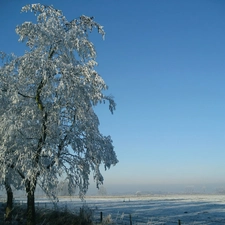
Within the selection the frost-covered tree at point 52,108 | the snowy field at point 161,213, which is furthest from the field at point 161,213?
the frost-covered tree at point 52,108

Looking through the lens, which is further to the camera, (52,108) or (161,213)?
(161,213)

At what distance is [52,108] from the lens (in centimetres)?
1387

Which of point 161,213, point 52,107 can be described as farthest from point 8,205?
point 161,213

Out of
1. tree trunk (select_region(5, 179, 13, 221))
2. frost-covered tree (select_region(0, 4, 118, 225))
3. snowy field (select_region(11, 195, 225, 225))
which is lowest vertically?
snowy field (select_region(11, 195, 225, 225))

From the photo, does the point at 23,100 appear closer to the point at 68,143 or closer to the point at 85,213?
the point at 68,143

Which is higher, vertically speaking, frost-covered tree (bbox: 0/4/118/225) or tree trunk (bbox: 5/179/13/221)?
frost-covered tree (bbox: 0/4/118/225)

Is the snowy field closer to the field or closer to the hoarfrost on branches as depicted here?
the field

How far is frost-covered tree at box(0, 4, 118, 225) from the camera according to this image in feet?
42.9

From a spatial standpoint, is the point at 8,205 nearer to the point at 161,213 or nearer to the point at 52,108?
the point at 52,108

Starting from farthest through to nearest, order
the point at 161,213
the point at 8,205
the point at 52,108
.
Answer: the point at 161,213
the point at 8,205
the point at 52,108

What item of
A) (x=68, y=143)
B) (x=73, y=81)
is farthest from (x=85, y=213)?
(x=73, y=81)

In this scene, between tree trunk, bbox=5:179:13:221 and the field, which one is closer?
tree trunk, bbox=5:179:13:221

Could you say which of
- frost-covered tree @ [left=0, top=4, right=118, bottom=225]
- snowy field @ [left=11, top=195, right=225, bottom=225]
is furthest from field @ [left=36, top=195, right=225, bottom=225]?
frost-covered tree @ [left=0, top=4, right=118, bottom=225]

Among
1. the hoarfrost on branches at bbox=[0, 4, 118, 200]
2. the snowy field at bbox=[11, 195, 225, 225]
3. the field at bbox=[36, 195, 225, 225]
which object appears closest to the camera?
the hoarfrost on branches at bbox=[0, 4, 118, 200]
